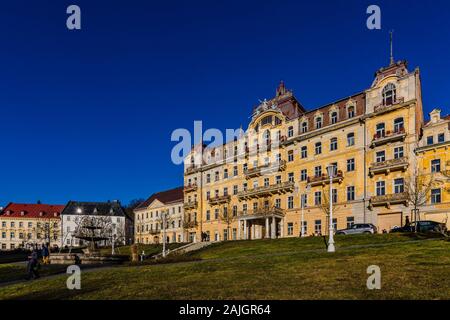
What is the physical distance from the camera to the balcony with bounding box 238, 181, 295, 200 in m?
52.7

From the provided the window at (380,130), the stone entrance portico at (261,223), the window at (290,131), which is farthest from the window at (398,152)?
the stone entrance portico at (261,223)

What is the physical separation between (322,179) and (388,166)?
8.67 metres

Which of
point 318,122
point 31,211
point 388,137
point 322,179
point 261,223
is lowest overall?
point 261,223

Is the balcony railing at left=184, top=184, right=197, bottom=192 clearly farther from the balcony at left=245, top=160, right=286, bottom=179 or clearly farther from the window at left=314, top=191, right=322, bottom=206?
the window at left=314, top=191, right=322, bottom=206

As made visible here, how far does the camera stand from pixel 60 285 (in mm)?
15672

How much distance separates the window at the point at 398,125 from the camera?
41.7m

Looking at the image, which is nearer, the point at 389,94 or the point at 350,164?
the point at 389,94

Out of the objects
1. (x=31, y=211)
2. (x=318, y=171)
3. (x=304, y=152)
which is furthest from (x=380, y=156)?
(x=31, y=211)

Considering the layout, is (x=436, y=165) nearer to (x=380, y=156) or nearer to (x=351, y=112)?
(x=380, y=156)

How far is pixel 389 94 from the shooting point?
43.5 metres

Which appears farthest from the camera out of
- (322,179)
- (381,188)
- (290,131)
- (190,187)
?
(190,187)

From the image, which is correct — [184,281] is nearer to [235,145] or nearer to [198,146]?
[235,145]

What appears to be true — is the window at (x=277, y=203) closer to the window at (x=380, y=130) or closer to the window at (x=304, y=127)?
the window at (x=304, y=127)

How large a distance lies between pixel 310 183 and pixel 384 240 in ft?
72.7
